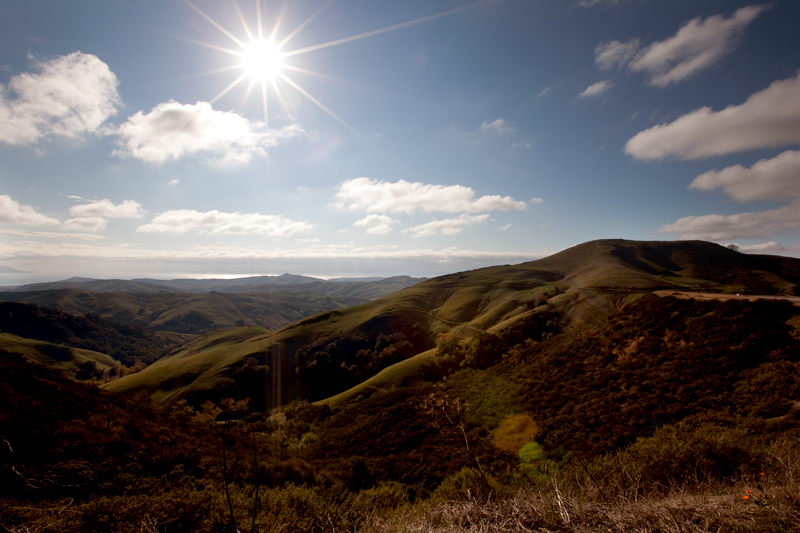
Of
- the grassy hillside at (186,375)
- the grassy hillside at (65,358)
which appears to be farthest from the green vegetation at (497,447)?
the grassy hillside at (65,358)

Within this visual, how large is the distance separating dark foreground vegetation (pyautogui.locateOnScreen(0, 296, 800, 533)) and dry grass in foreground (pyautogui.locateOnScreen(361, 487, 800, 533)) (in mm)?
45

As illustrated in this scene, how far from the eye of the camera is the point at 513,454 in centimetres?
1895

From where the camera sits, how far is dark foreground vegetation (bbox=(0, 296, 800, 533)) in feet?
25.9

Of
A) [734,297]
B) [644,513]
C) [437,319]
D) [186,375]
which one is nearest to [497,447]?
[644,513]

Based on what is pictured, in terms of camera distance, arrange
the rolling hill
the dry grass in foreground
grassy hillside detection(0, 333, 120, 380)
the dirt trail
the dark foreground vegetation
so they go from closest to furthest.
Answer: the dry grass in foreground → the dark foreground vegetation → the dirt trail → the rolling hill → grassy hillside detection(0, 333, 120, 380)

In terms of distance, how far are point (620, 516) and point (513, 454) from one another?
13848 millimetres

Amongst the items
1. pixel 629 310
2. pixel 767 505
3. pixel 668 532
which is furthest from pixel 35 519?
pixel 629 310

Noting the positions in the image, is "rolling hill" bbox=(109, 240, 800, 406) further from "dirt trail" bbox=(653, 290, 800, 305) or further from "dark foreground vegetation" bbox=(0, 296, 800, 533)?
"dark foreground vegetation" bbox=(0, 296, 800, 533)

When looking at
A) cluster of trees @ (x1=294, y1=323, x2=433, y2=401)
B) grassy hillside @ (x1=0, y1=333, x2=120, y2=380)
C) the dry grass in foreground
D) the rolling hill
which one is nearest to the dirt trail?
the rolling hill

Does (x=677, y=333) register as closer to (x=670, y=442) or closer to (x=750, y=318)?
(x=750, y=318)

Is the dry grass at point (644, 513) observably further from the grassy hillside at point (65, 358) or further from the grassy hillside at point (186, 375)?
the grassy hillside at point (65, 358)

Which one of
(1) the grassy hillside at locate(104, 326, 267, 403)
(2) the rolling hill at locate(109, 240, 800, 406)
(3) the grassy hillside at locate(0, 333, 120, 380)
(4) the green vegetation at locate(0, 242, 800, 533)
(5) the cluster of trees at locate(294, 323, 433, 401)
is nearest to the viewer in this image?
(4) the green vegetation at locate(0, 242, 800, 533)

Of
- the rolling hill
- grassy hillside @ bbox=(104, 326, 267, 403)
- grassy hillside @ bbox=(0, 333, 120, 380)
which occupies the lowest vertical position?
grassy hillside @ bbox=(0, 333, 120, 380)

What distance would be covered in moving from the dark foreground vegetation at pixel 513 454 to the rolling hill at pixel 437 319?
46.8ft
